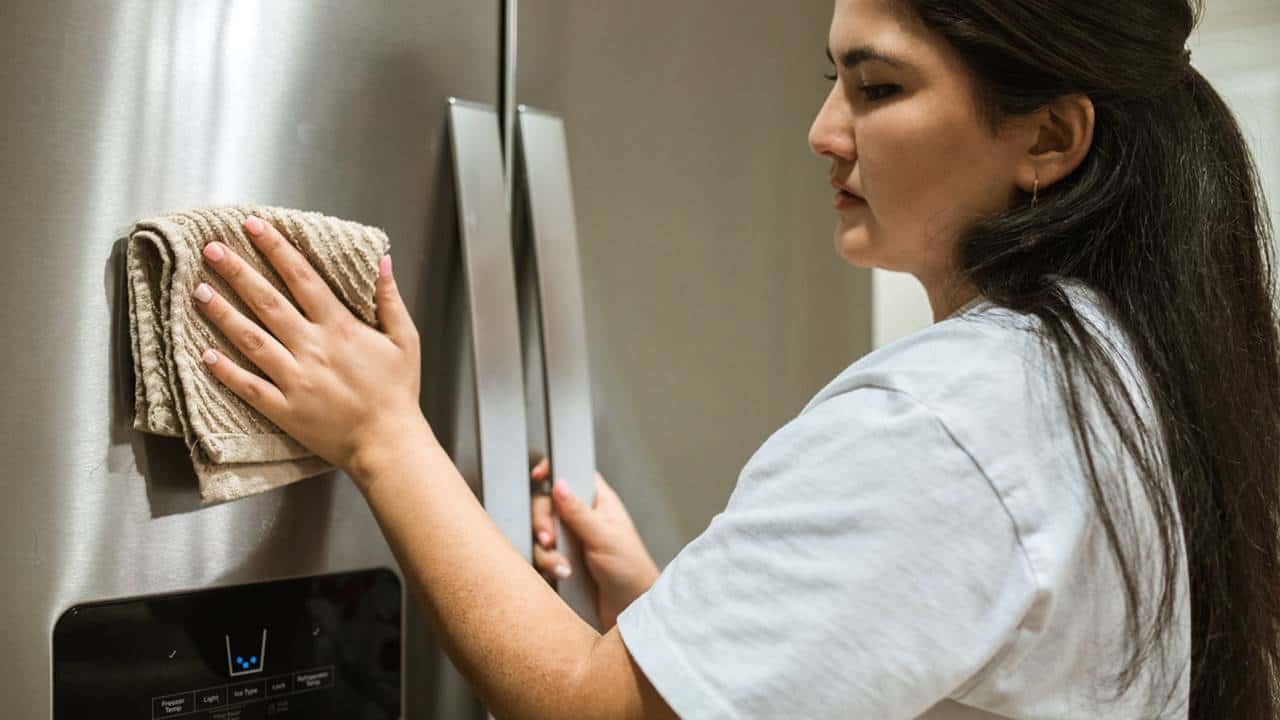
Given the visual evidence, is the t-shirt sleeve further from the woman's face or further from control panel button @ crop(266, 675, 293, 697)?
Answer: control panel button @ crop(266, 675, 293, 697)

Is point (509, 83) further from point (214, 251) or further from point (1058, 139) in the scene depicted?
point (1058, 139)

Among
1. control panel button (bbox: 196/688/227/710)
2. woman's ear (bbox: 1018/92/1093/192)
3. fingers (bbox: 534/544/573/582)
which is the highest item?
woman's ear (bbox: 1018/92/1093/192)

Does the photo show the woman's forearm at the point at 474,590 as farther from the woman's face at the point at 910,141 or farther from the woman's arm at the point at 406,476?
the woman's face at the point at 910,141

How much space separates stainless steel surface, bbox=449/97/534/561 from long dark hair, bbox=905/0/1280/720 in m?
0.34

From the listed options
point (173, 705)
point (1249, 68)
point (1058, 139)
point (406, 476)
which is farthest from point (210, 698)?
point (1249, 68)

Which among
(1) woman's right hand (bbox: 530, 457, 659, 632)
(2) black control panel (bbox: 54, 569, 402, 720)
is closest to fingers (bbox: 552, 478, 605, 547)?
(1) woman's right hand (bbox: 530, 457, 659, 632)

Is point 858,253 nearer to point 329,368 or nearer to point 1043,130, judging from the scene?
point 1043,130

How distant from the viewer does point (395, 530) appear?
0.75 meters

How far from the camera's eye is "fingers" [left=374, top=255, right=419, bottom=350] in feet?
2.59

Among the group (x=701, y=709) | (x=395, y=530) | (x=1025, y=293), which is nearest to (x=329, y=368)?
(x=395, y=530)

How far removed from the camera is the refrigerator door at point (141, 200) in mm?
661

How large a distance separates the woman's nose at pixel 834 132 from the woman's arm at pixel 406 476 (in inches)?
12.8

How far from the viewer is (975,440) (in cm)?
62

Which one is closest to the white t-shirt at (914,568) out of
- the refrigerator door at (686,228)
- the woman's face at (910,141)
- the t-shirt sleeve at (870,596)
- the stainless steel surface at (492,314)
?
the t-shirt sleeve at (870,596)
